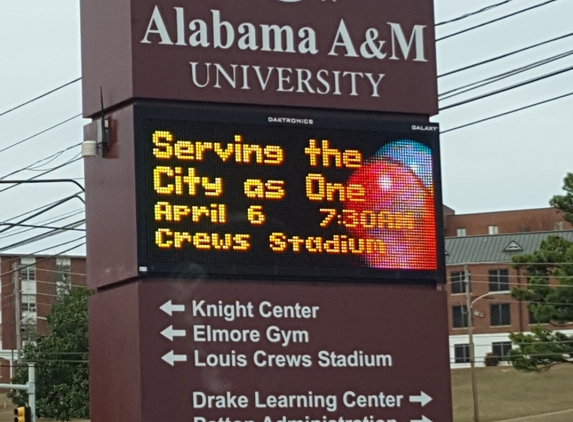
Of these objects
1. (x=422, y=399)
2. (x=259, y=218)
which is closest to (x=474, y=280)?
(x=422, y=399)

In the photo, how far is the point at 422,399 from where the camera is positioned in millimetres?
11781

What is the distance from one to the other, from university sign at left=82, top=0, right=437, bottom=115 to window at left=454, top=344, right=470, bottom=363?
234ft

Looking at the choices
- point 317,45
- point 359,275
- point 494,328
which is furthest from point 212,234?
point 494,328

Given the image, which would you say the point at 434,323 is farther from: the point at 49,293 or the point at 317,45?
the point at 49,293

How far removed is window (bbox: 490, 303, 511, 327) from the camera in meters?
80.9

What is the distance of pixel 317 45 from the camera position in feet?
39.3

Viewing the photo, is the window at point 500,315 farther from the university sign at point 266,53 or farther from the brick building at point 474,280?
the university sign at point 266,53

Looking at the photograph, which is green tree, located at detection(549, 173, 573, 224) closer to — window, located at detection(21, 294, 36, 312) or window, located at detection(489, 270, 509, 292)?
window, located at detection(489, 270, 509, 292)

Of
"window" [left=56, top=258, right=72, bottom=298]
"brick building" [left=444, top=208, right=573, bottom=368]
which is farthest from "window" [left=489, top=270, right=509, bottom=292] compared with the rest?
"window" [left=56, top=258, right=72, bottom=298]

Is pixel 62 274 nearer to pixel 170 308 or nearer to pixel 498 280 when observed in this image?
pixel 498 280

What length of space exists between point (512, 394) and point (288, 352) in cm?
6048

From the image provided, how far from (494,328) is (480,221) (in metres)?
15.8

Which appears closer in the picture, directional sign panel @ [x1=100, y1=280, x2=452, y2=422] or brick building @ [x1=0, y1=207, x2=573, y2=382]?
directional sign panel @ [x1=100, y1=280, x2=452, y2=422]

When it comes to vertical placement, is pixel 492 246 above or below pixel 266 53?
above
